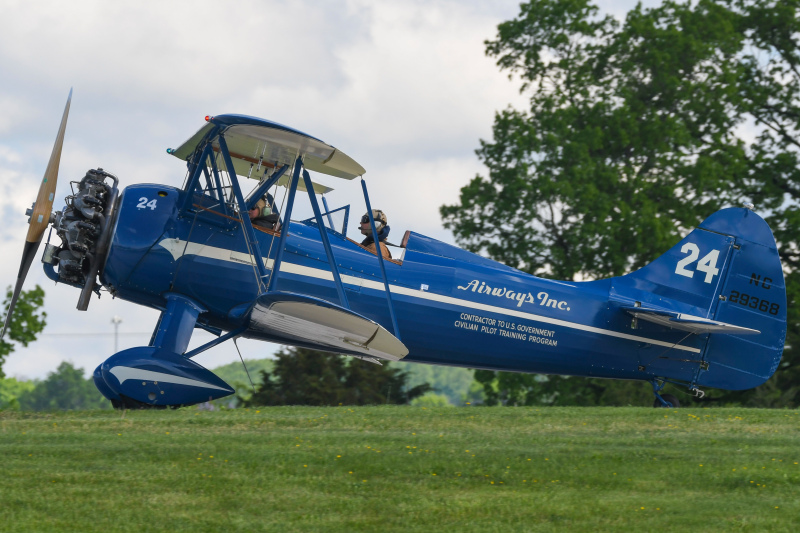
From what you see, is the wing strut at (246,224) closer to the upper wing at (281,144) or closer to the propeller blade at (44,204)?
the upper wing at (281,144)

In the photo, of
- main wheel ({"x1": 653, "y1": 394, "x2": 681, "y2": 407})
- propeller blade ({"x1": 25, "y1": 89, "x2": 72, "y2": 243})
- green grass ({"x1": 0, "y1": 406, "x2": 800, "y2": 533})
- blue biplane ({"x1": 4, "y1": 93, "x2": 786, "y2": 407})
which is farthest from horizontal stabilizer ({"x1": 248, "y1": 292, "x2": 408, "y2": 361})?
main wheel ({"x1": 653, "y1": 394, "x2": 681, "y2": 407})

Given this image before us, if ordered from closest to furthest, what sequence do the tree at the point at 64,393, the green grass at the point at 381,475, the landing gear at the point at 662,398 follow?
the green grass at the point at 381,475, the landing gear at the point at 662,398, the tree at the point at 64,393

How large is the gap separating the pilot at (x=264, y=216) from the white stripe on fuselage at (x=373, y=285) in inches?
17.9

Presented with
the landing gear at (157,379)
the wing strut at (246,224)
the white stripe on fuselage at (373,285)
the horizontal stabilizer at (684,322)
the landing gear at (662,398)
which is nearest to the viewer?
the landing gear at (157,379)

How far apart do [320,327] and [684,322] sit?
547 centimetres

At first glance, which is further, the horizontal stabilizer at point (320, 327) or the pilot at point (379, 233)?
the pilot at point (379, 233)

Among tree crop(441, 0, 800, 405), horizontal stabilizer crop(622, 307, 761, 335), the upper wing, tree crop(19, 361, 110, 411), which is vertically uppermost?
tree crop(441, 0, 800, 405)

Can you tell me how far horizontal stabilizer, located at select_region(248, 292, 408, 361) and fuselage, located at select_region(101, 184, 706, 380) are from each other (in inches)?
17.1

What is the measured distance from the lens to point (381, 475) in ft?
24.2

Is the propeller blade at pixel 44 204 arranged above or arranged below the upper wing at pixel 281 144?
below

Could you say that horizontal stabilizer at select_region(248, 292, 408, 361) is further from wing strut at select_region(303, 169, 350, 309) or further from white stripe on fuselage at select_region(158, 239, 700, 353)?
white stripe on fuselage at select_region(158, 239, 700, 353)

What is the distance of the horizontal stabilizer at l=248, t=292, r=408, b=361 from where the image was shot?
10.2m

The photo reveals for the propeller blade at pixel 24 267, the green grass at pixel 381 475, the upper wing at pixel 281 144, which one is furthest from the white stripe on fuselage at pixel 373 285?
the green grass at pixel 381 475

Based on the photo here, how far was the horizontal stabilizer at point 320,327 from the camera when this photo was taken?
10180 mm
